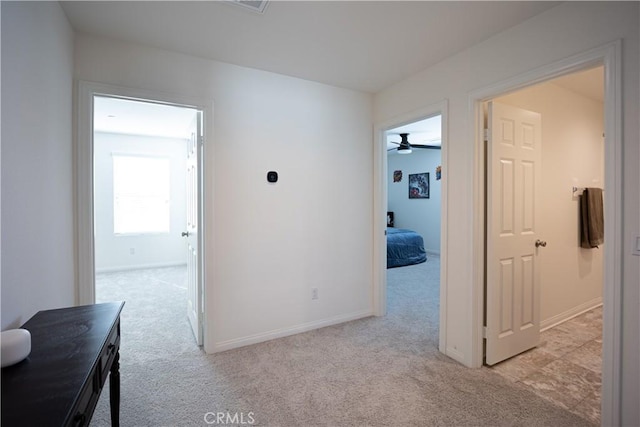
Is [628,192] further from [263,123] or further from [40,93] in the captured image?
[40,93]

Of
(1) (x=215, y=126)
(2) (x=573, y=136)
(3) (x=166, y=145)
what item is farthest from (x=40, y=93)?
(3) (x=166, y=145)

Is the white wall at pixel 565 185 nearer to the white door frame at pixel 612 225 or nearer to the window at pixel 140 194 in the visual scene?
the white door frame at pixel 612 225

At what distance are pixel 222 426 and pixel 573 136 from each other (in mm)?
4076

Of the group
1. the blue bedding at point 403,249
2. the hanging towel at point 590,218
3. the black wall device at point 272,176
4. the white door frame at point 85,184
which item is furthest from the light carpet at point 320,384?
the blue bedding at point 403,249

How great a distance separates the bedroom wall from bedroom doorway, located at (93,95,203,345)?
6.60 ft

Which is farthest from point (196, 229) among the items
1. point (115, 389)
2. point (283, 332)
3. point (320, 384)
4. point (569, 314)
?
point (569, 314)

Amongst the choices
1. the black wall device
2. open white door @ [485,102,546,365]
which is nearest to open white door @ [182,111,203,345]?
the black wall device

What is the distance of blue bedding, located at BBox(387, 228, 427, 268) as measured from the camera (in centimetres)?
580

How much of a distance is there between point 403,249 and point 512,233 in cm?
354

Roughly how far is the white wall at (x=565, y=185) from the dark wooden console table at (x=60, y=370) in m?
3.35

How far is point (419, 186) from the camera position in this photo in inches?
302

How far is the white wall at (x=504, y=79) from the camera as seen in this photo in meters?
1.54

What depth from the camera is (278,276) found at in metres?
2.87

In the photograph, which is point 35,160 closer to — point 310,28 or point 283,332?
point 310,28
